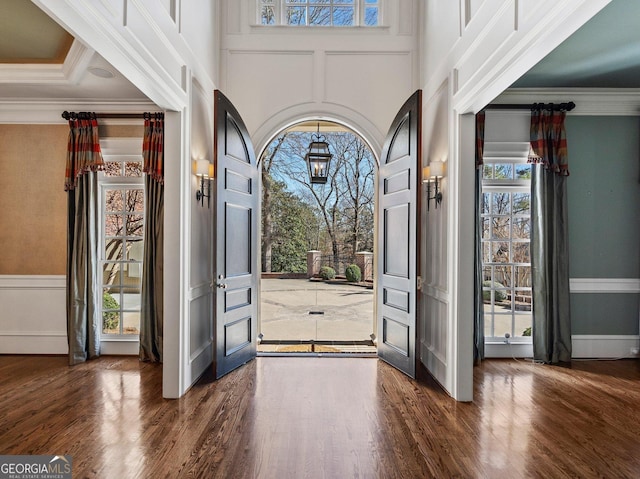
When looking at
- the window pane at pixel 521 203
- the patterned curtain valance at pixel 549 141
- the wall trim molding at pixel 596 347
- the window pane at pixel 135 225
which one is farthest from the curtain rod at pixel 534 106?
the window pane at pixel 135 225

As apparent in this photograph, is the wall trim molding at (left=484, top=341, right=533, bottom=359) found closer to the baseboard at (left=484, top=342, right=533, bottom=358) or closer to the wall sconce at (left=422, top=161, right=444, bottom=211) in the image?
the baseboard at (left=484, top=342, right=533, bottom=358)

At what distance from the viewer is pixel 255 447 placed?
2.70 meters

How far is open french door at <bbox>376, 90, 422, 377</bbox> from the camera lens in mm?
4023

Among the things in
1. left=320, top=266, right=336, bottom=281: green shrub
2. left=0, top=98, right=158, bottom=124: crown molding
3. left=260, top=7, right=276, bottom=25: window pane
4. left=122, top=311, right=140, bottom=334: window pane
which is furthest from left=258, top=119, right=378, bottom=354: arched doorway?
left=0, top=98, right=158, bottom=124: crown molding

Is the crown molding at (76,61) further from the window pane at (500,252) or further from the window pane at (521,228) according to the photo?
the window pane at (521,228)

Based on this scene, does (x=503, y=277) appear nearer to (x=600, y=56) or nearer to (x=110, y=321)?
(x=600, y=56)

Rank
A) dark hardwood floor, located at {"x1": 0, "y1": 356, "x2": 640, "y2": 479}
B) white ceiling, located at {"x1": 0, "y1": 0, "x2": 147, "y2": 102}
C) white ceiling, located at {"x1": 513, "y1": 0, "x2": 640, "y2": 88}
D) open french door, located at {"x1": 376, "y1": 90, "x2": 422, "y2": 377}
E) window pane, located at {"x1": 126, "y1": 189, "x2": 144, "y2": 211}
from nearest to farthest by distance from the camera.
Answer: dark hardwood floor, located at {"x1": 0, "y1": 356, "x2": 640, "y2": 479}
white ceiling, located at {"x1": 513, "y1": 0, "x2": 640, "y2": 88}
white ceiling, located at {"x1": 0, "y1": 0, "x2": 147, "y2": 102}
open french door, located at {"x1": 376, "y1": 90, "x2": 422, "y2": 377}
window pane, located at {"x1": 126, "y1": 189, "x2": 144, "y2": 211}

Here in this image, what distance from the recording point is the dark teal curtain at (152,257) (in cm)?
467

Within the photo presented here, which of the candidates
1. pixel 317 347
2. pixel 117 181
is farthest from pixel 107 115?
pixel 317 347

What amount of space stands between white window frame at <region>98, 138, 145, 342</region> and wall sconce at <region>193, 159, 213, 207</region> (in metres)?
1.14

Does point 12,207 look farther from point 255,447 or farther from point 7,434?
point 255,447

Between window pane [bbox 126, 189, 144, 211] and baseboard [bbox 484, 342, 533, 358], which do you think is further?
window pane [bbox 126, 189, 144, 211]

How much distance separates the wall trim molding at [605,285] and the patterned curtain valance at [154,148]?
4643 mm

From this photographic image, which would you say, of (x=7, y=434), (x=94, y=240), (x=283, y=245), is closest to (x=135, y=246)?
(x=94, y=240)
